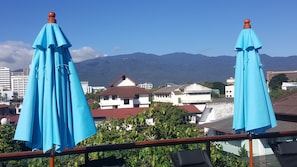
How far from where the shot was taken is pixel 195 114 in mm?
55219

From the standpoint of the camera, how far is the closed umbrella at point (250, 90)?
3.82 m

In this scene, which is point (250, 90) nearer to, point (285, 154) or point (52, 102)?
point (285, 154)

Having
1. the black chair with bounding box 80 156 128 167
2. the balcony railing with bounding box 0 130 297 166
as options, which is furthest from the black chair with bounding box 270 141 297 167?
the black chair with bounding box 80 156 128 167

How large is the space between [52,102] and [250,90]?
7.00 feet

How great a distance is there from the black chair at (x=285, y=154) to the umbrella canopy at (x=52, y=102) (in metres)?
2.03

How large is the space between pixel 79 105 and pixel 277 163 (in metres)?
2.41

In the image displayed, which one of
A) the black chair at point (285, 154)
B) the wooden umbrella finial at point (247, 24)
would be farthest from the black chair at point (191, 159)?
the wooden umbrella finial at point (247, 24)

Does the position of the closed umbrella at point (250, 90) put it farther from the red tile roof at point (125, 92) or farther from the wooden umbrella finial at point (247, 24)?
the red tile roof at point (125, 92)

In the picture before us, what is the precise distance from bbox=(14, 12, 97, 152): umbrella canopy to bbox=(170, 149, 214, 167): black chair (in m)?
1.05

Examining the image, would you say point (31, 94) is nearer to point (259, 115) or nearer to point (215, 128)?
point (259, 115)

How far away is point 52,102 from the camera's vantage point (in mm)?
2844

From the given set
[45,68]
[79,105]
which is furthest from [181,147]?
[45,68]

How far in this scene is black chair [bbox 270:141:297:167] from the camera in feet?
12.3

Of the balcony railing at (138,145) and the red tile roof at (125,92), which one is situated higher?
the red tile roof at (125,92)
